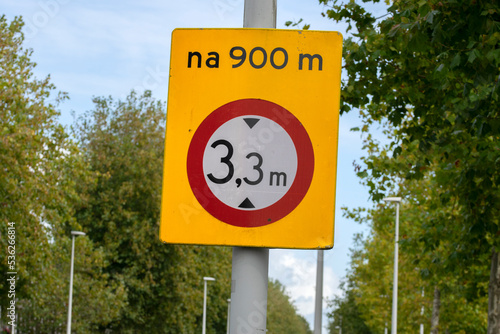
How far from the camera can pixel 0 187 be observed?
20.1 m

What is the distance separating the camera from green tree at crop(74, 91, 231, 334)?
116 feet

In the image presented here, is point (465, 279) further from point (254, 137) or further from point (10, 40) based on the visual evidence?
point (254, 137)

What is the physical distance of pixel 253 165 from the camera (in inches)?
106

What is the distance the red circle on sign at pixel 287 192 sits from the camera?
270cm

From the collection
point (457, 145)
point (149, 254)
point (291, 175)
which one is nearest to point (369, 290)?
point (149, 254)

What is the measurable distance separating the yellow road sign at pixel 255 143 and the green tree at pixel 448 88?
448 centimetres

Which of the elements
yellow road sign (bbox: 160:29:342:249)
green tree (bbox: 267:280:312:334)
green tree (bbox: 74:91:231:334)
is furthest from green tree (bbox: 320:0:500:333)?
green tree (bbox: 267:280:312:334)

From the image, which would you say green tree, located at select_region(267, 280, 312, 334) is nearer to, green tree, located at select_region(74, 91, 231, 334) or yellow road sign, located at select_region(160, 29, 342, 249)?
green tree, located at select_region(74, 91, 231, 334)

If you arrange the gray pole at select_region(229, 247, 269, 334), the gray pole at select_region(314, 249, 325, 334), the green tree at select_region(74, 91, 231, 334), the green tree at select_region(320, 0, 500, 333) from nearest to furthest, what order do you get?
the gray pole at select_region(229, 247, 269, 334) < the green tree at select_region(320, 0, 500, 333) < the gray pole at select_region(314, 249, 325, 334) < the green tree at select_region(74, 91, 231, 334)

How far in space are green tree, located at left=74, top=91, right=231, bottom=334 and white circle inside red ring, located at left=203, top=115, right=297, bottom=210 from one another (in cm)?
3187

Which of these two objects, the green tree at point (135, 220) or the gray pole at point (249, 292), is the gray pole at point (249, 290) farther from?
the green tree at point (135, 220)

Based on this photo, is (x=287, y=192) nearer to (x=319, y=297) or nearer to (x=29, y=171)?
(x=319, y=297)

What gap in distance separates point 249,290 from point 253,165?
1.46 ft

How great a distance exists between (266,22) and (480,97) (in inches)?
263
